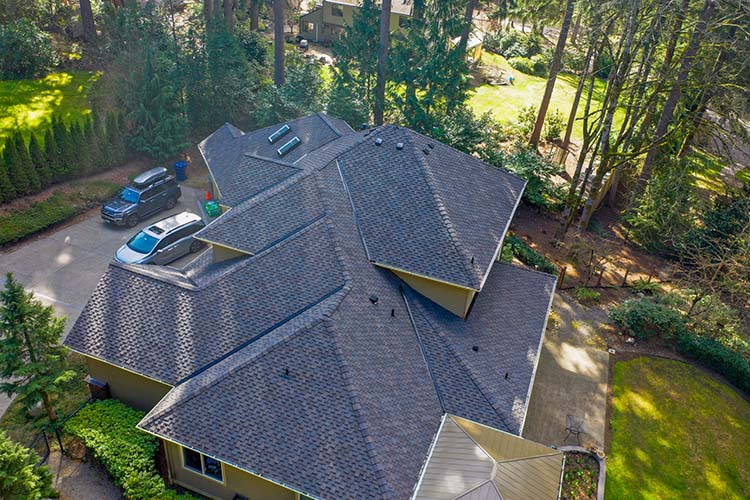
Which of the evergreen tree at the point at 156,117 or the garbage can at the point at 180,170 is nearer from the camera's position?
the evergreen tree at the point at 156,117

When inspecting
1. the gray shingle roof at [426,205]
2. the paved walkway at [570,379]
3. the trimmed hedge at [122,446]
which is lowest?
the paved walkway at [570,379]

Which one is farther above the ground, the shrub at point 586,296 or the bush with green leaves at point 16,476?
the bush with green leaves at point 16,476

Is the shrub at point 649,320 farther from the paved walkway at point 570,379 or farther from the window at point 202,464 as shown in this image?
the window at point 202,464

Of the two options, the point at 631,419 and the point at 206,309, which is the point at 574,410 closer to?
the point at 631,419

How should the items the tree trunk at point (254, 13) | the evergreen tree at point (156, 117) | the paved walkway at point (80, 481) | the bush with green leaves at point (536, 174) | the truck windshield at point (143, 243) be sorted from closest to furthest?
the paved walkway at point (80, 481) < the truck windshield at point (143, 243) < the bush with green leaves at point (536, 174) < the evergreen tree at point (156, 117) < the tree trunk at point (254, 13)

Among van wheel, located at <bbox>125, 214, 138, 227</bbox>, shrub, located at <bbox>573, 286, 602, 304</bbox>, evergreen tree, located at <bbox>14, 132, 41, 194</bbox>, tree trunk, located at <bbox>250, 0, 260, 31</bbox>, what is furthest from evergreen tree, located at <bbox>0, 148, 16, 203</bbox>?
tree trunk, located at <bbox>250, 0, 260, 31</bbox>

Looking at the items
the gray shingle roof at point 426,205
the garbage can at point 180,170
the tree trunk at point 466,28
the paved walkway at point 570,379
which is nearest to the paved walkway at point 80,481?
the gray shingle roof at point 426,205

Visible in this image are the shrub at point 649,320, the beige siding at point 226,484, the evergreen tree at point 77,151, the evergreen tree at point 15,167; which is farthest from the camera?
the evergreen tree at point 77,151
